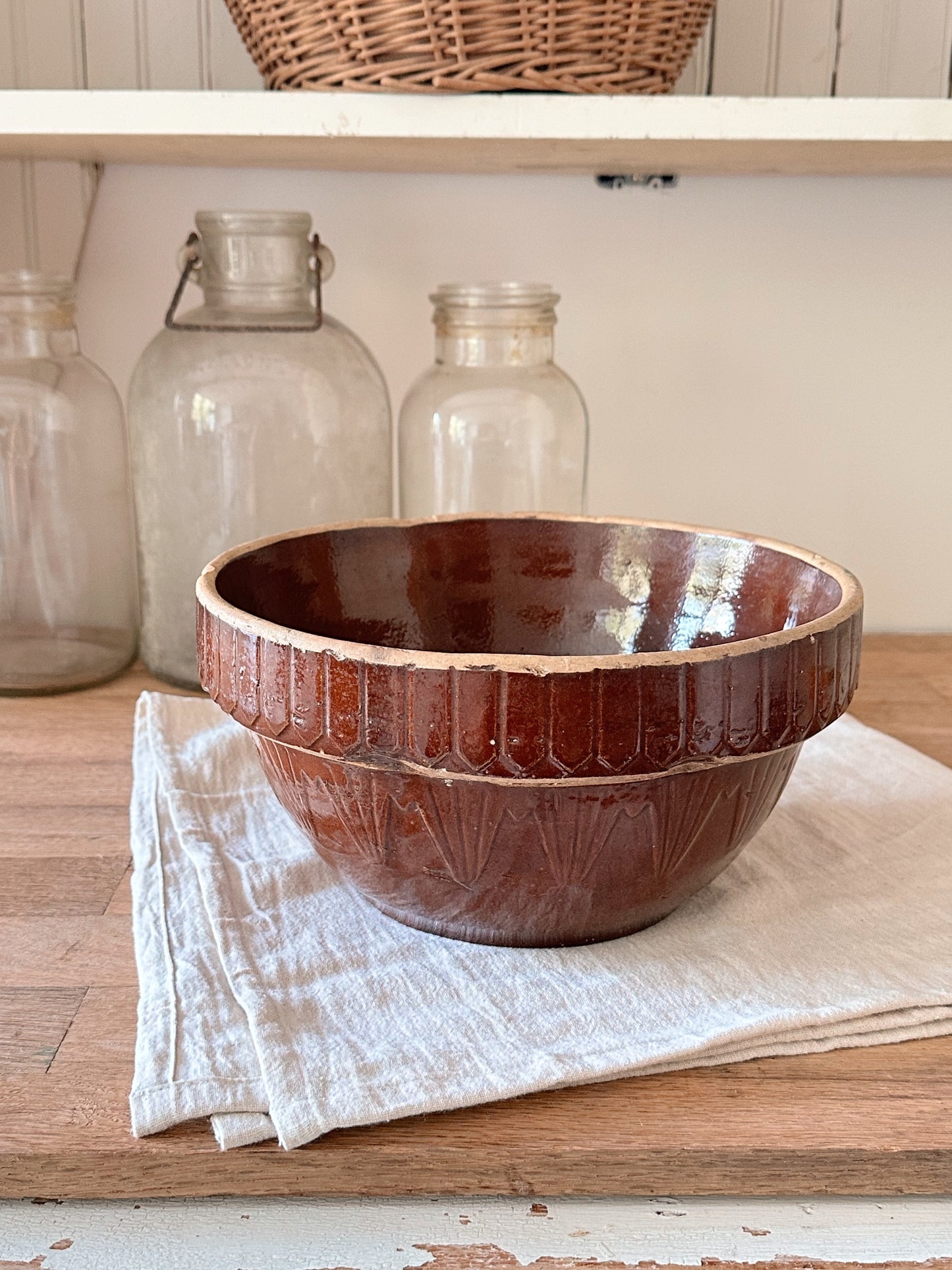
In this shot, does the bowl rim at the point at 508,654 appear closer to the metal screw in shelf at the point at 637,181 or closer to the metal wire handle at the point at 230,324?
the metal wire handle at the point at 230,324

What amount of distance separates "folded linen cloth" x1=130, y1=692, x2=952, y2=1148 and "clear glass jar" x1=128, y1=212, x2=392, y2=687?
0.90 feet

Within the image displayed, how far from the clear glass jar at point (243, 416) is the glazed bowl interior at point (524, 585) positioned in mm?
189

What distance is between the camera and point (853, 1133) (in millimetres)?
420

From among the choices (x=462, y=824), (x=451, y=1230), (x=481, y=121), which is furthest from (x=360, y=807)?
(x=481, y=121)

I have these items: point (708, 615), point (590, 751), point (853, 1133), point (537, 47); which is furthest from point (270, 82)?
point (853, 1133)

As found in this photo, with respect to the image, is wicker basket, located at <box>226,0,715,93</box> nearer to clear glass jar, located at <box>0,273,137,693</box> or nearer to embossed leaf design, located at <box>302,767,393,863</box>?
clear glass jar, located at <box>0,273,137,693</box>

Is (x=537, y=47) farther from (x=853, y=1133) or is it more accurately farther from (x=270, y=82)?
(x=853, y=1133)

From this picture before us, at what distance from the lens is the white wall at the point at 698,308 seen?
98 centimetres

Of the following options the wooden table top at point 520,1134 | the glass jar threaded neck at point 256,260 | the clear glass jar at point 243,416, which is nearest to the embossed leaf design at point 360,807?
the wooden table top at point 520,1134

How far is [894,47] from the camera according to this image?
0.94 meters

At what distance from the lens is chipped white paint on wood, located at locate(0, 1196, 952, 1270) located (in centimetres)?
40

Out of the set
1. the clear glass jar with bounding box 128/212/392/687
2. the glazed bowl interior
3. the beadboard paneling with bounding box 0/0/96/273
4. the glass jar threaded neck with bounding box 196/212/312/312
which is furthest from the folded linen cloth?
the beadboard paneling with bounding box 0/0/96/273

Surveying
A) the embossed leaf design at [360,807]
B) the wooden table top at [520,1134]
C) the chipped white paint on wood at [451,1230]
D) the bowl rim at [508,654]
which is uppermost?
the bowl rim at [508,654]

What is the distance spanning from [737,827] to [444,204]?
0.66 metres
